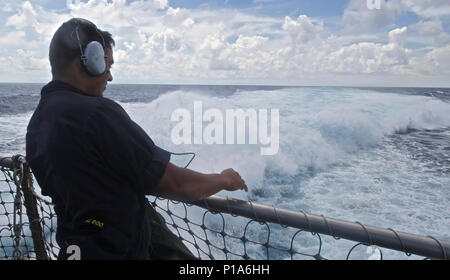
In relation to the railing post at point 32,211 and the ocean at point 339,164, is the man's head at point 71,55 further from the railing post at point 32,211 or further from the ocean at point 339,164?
the ocean at point 339,164

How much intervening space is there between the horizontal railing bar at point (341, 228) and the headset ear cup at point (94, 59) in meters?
0.73

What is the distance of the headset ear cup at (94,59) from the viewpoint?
3.58 ft

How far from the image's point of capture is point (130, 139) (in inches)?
36.9

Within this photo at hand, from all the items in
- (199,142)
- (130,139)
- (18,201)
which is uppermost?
(130,139)

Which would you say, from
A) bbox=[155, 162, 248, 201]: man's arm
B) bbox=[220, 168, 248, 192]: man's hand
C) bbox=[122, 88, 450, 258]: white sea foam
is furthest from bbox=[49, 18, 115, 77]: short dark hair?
bbox=[122, 88, 450, 258]: white sea foam

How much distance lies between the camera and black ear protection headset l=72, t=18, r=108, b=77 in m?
1.09

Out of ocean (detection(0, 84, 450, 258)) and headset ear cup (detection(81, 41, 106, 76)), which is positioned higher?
headset ear cup (detection(81, 41, 106, 76))

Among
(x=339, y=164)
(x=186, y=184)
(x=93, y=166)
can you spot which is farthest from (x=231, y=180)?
(x=339, y=164)

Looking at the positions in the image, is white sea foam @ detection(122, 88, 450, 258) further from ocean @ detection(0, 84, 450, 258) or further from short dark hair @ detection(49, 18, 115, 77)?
short dark hair @ detection(49, 18, 115, 77)

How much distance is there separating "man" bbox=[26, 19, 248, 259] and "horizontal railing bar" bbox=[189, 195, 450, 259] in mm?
258

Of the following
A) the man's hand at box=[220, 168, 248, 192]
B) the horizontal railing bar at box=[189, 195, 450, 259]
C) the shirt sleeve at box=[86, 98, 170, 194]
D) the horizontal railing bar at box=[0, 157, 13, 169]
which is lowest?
the horizontal railing bar at box=[189, 195, 450, 259]
